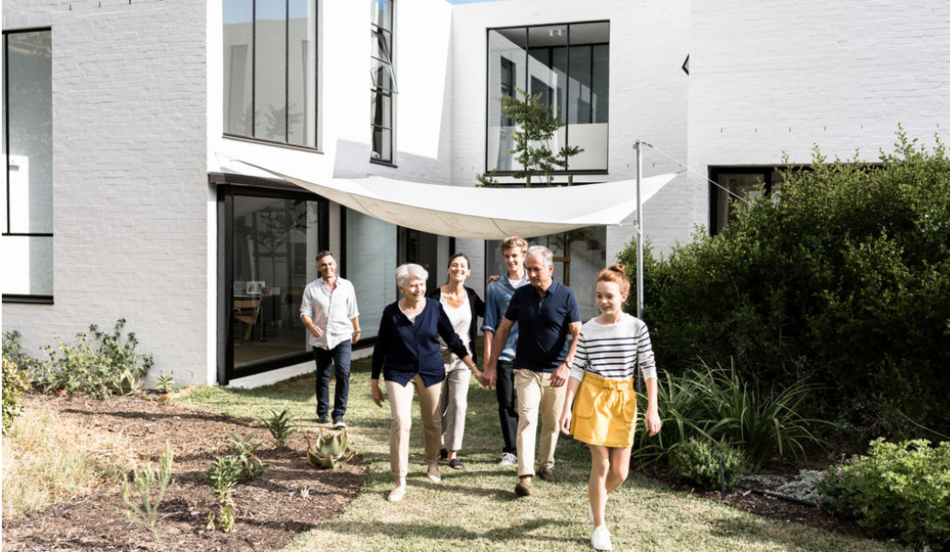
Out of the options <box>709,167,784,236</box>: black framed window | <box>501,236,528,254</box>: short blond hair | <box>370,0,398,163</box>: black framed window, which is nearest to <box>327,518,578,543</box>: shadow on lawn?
<box>501,236,528,254</box>: short blond hair

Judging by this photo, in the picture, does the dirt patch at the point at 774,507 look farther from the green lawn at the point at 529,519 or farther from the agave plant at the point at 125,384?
the agave plant at the point at 125,384

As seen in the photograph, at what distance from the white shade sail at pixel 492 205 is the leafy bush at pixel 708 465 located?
6.90ft

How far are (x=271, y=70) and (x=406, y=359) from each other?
19.0 feet

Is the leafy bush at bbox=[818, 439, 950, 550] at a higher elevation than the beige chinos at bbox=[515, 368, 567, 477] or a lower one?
lower

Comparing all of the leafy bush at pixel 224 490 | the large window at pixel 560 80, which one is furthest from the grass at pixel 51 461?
the large window at pixel 560 80

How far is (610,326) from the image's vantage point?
4125 mm

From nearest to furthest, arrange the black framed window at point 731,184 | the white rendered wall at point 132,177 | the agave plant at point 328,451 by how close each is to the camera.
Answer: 1. the agave plant at point 328,451
2. the white rendered wall at point 132,177
3. the black framed window at point 731,184

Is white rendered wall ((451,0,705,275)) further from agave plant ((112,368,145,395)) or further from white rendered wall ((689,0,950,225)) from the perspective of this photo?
agave plant ((112,368,145,395))

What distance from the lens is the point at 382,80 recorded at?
1173cm

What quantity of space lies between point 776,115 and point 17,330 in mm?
9369

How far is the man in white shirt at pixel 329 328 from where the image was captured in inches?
261

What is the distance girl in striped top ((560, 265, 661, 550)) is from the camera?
4.05 meters

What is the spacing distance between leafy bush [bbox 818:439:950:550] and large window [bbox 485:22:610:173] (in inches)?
352

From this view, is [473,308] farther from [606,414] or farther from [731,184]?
[731,184]
